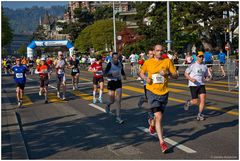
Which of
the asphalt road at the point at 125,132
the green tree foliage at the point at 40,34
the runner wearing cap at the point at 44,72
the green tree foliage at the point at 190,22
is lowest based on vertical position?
the asphalt road at the point at 125,132

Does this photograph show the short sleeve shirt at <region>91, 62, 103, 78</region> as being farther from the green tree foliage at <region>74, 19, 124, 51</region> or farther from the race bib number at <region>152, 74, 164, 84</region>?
the green tree foliage at <region>74, 19, 124, 51</region>

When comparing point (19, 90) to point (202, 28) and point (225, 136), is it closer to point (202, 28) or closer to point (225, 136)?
point (225, 136)

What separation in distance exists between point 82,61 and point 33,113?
133 ft

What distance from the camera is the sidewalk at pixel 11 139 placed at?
7887 millimetres

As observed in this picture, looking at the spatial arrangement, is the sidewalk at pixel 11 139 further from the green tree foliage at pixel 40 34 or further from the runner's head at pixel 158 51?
the green tree foliage at pixel 40 34

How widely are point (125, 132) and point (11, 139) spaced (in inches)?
94.3

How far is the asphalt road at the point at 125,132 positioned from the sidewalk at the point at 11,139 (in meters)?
0.18

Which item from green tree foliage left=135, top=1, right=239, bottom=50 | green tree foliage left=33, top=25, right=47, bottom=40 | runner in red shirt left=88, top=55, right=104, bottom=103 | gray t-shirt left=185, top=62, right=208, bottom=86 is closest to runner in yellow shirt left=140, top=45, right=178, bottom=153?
gray t-shirt left=185, top=62, right=208, bottom=86

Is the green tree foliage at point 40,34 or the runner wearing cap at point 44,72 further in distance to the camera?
the green tree foliage at point 40,34

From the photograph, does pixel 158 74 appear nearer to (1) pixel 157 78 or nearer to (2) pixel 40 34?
(1) pixel 157 78

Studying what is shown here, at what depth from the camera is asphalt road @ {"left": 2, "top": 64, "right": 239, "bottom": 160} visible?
7.97m

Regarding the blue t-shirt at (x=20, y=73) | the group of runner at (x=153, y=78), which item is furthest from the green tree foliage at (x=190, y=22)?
the blue t-shirt at (x=20, y=73)

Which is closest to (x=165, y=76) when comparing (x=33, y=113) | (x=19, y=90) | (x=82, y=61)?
(x=33, y=113)

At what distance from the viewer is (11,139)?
9.33 meters
